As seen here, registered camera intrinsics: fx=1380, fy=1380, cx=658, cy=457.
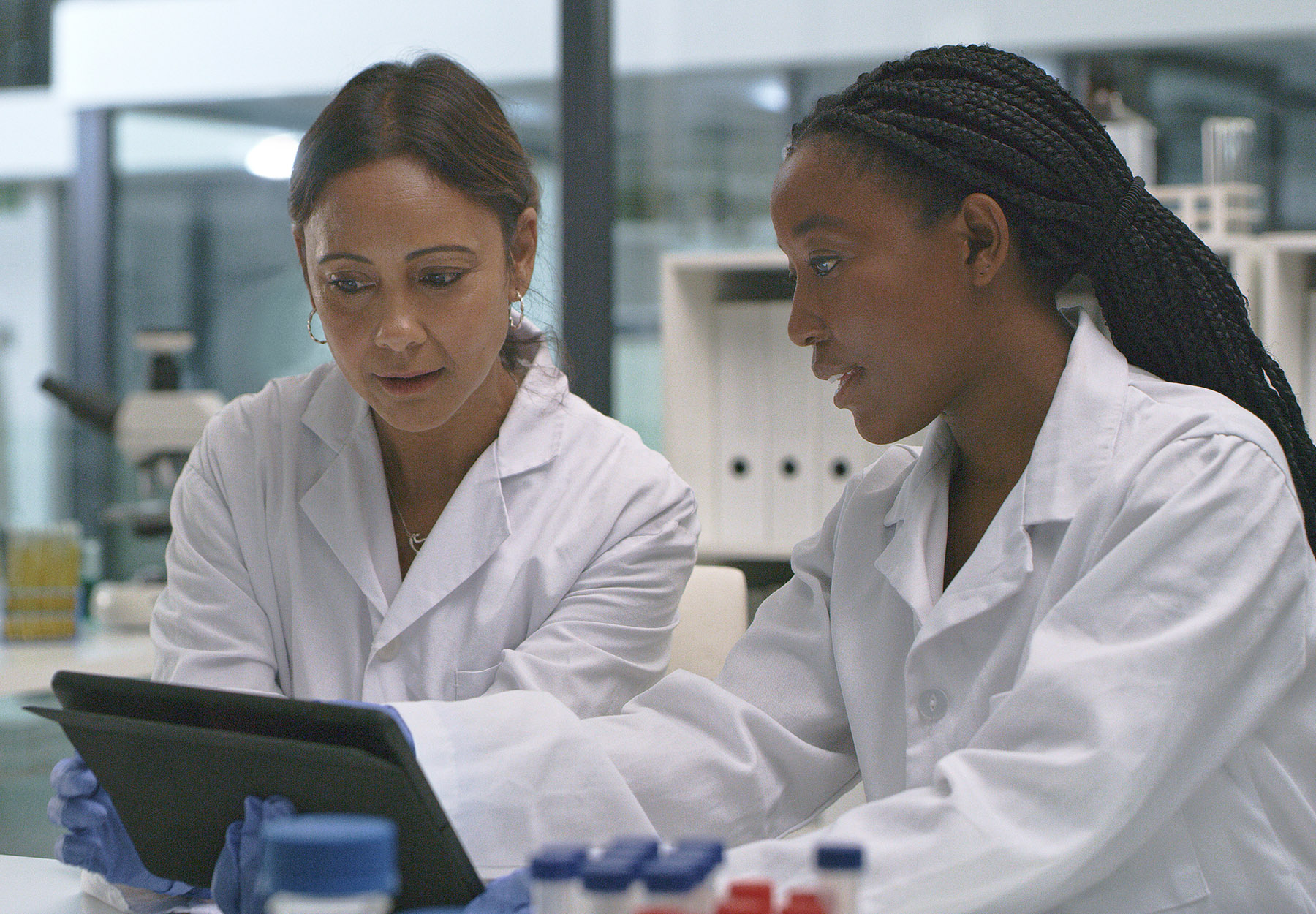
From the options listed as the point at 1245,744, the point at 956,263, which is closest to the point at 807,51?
the point at 956,263

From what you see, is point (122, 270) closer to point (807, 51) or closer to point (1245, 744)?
point (807, 51)

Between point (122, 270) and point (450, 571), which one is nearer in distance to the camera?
point (450, 571)

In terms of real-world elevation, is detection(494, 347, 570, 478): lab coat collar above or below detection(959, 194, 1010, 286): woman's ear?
below

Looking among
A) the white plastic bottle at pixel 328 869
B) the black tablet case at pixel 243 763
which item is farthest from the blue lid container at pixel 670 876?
the black tablet case at pixel 243 763

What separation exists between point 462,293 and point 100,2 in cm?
314

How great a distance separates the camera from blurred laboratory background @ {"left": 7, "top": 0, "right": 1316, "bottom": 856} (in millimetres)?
2658

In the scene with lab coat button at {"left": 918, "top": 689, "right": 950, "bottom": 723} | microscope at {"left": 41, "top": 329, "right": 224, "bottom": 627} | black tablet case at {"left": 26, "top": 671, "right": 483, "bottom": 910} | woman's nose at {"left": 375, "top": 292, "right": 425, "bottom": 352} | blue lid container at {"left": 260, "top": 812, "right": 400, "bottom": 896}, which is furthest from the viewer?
microscope at {"left": 41, "top": 329, "right": 224, "bottom": 627}

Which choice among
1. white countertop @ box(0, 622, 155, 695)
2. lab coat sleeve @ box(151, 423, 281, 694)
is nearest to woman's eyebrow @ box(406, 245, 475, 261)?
lab coat sleeve @ box(151, 423, 281, 694)

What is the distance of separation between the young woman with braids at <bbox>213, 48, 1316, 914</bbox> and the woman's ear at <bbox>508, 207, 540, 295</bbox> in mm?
413

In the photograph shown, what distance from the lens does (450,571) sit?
4.77 ft

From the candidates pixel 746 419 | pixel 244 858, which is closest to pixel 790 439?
pixel 746 419

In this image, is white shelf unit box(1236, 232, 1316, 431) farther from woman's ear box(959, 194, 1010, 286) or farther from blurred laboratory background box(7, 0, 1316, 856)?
woman's ear box(959, 194, 1010, 286)

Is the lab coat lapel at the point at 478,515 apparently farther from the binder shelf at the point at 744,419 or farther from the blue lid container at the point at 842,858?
the binder shelf at the point at 744,419

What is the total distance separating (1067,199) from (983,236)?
7 cm
